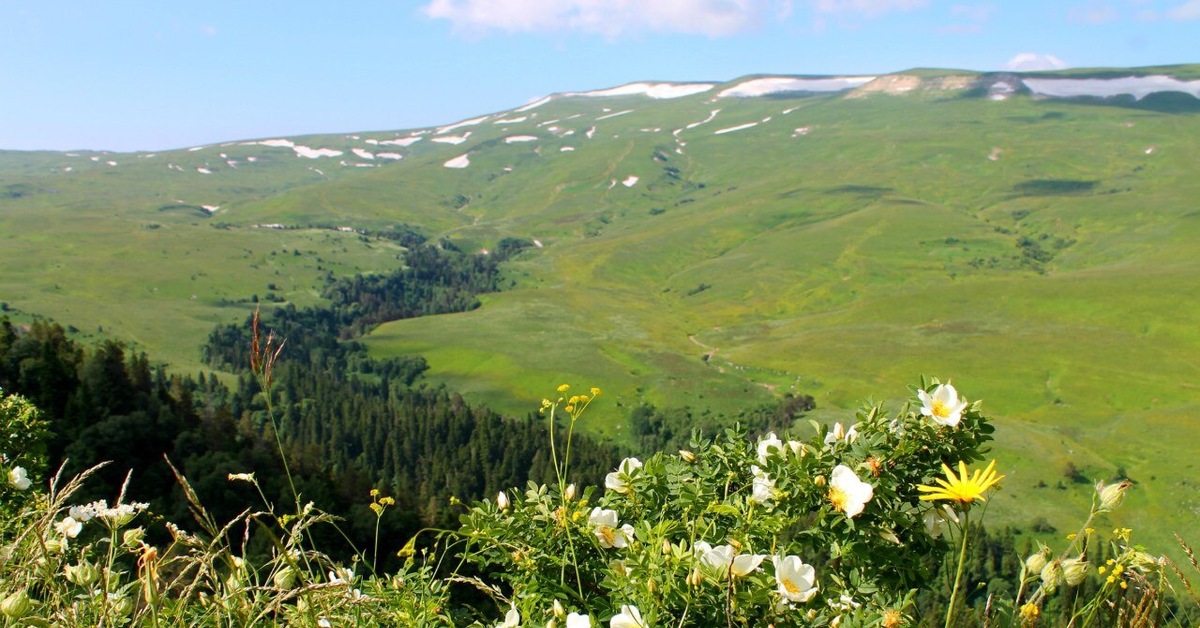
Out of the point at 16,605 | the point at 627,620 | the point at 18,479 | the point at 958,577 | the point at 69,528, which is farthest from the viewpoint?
the point at 18,479

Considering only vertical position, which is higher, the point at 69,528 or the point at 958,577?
the point at 958,577

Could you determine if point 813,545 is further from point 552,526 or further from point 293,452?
point 293,452

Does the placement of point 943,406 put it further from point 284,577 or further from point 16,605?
point 16,605

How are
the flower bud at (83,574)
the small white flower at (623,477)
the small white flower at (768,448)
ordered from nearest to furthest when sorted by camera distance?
the flower bud at (83,574) < the small white flower at (768,448) < the small white flower at (623,477)

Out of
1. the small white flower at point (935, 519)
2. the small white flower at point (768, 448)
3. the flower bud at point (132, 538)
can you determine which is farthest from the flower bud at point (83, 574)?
the small white flower at point (935, 519)

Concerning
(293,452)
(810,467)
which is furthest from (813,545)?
(293,452)

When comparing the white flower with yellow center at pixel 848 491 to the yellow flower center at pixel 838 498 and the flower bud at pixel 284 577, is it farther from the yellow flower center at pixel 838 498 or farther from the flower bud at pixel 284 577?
the flower bud at pixel 284 577

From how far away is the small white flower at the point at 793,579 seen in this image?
4.37m

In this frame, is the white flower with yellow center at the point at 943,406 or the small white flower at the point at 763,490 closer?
the white flower with yellow center at the point at 943,406

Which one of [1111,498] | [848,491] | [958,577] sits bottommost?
[848,491]

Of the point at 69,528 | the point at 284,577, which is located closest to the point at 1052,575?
the point at 284,577

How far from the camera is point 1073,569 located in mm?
4164

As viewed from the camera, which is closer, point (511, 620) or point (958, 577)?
point (958, 577)

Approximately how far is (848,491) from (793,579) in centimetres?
71
